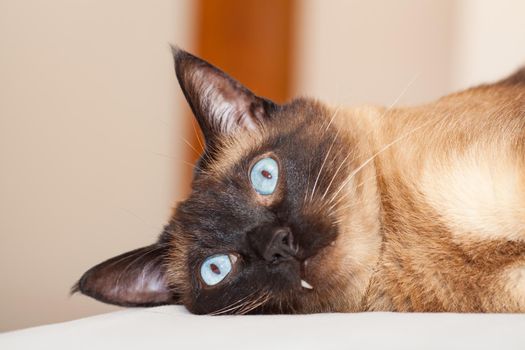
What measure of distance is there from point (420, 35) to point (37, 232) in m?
2.90

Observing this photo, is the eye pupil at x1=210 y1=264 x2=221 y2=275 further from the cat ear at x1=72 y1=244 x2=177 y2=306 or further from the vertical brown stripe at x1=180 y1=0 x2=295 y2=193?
the vertical brown stripe at x1=180 y1=0 x2=295 y2=193

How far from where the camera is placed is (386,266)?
4.98 feet

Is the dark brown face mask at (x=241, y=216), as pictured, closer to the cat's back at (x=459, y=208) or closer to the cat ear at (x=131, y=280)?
the cat ear at (x=131, y=280)

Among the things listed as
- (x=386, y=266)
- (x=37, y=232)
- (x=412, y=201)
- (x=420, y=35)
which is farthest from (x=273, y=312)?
(x=420, y=35)

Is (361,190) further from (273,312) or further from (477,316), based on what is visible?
(477,316)

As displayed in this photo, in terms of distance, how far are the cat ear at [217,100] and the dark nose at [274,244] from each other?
1.70 feet

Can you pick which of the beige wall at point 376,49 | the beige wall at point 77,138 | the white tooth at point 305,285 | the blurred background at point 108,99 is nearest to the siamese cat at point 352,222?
the white tooth at point 305,285

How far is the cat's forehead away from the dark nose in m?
0.29

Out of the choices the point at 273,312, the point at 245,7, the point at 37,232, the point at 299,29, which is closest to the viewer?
the point at 273,312

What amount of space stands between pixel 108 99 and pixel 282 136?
1.72 meters

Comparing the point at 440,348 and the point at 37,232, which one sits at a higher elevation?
the point at 440,348

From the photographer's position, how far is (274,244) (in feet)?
4.71

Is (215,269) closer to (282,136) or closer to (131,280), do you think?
(131,280)

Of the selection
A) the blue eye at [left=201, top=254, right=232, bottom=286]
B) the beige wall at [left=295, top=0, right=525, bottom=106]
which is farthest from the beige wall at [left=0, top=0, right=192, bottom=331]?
the blue eye at [left=201, top=254, right=232, bottom=286]
